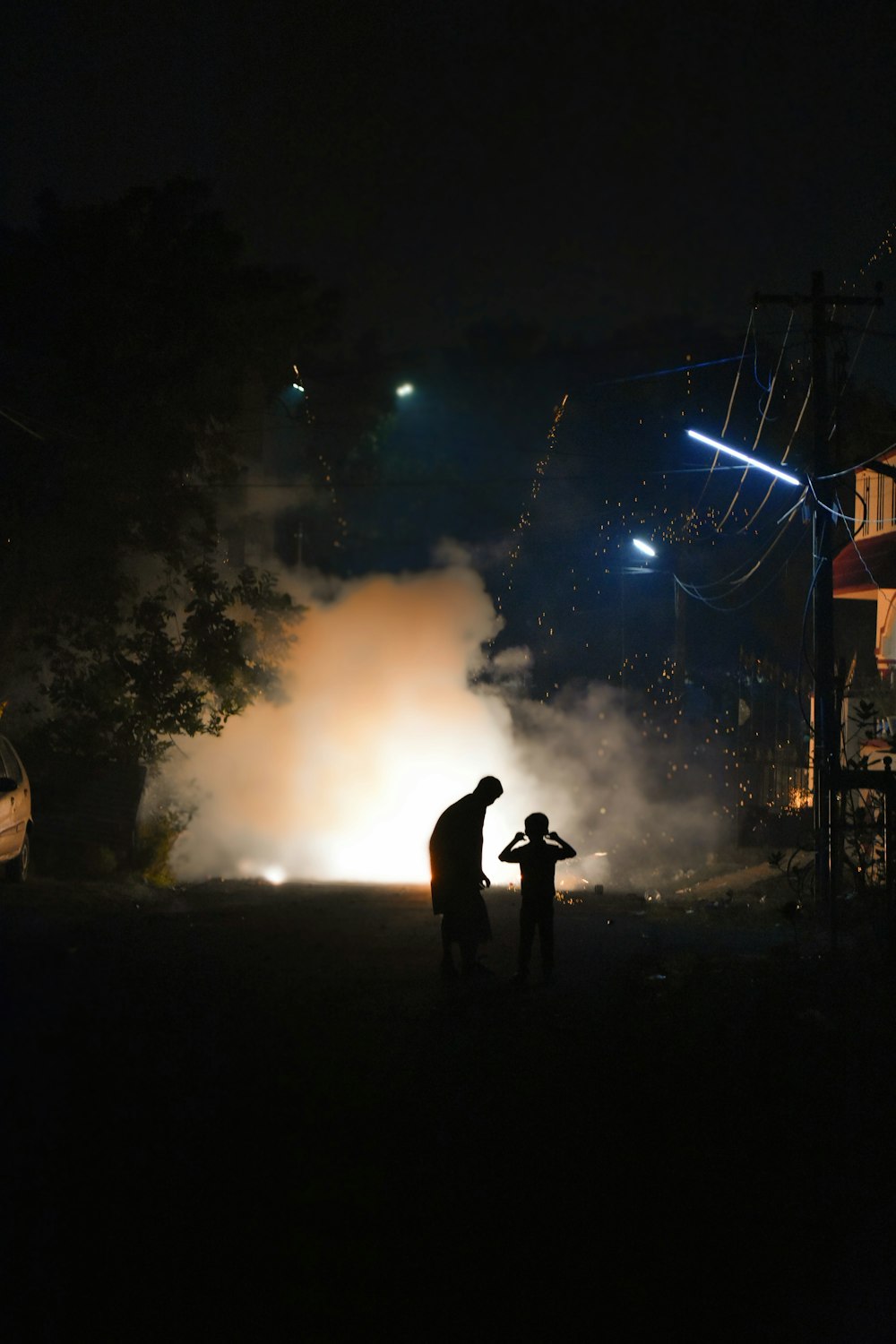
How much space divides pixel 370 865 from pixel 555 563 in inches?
724

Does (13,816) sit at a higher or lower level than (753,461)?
lower

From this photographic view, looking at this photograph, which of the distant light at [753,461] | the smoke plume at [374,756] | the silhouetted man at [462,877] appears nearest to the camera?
the silhouetted man at [462,877]

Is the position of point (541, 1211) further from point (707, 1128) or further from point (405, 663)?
point (405, 663)

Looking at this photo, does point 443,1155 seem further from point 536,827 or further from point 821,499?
point 821,499

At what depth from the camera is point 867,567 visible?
26.7 m

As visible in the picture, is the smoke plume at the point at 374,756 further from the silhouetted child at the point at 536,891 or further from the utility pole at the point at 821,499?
the silhouetted child at the point at 536,891

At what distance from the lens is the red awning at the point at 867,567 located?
89.9ft

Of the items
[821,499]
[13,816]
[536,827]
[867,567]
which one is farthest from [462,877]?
[867,567]

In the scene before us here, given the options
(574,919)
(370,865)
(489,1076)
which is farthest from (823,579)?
(370,865)

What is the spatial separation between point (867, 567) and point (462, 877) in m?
18.8

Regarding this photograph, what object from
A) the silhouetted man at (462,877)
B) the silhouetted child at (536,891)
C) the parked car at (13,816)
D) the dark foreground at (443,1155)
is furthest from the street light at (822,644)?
the parked car at (13,816)

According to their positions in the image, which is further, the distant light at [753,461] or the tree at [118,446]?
the tree at [118,446]

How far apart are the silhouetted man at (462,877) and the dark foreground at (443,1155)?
0.42m

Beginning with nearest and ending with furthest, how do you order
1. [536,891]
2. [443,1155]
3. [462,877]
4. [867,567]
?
[443,1155] → [462,877] → [536,891] → [867,567]
